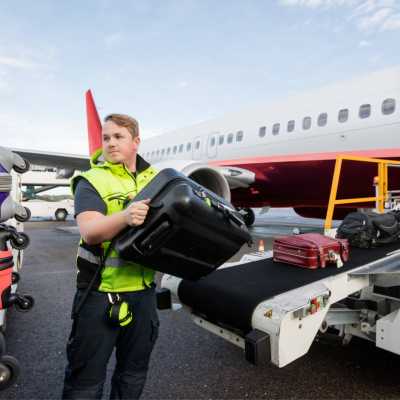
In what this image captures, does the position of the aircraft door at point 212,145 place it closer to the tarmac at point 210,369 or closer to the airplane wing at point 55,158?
the airplane wing at point 55,158

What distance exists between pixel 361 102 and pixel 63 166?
8.85 meters

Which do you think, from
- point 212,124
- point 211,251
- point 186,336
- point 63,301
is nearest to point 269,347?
point 211,251

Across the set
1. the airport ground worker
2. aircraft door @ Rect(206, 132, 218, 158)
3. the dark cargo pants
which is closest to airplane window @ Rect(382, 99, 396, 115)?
aircraft door @ Rect(206, 132, 218, 158)

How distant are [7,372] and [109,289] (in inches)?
18.4

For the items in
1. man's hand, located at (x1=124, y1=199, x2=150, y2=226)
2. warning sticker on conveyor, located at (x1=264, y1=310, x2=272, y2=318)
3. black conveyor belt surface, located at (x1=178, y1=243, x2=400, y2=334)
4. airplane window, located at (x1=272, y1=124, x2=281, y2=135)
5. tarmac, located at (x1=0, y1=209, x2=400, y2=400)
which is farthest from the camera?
airplane window, located at (x1=272, y1=124, x2=281, y2=135)

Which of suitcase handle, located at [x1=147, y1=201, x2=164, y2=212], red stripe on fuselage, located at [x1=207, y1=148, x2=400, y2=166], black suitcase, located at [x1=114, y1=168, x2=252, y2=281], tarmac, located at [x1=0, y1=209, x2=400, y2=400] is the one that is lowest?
tarmac, located at [x1=0, y1=209, x2=400, y2=400]

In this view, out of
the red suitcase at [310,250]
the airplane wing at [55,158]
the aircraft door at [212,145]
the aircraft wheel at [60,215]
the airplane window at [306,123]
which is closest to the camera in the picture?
the red suitcase at [310,250]

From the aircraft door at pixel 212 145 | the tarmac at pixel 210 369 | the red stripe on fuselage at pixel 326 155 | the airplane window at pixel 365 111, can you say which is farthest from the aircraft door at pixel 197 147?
the tarmac at pixel 210 369

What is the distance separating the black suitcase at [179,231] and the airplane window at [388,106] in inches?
223

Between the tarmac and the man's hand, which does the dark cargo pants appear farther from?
the tarmac

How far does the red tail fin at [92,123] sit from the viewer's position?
457 inches

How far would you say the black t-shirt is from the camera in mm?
1296

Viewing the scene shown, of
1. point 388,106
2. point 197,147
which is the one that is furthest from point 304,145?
point 197,147

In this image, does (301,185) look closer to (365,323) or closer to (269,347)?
(365,323)
